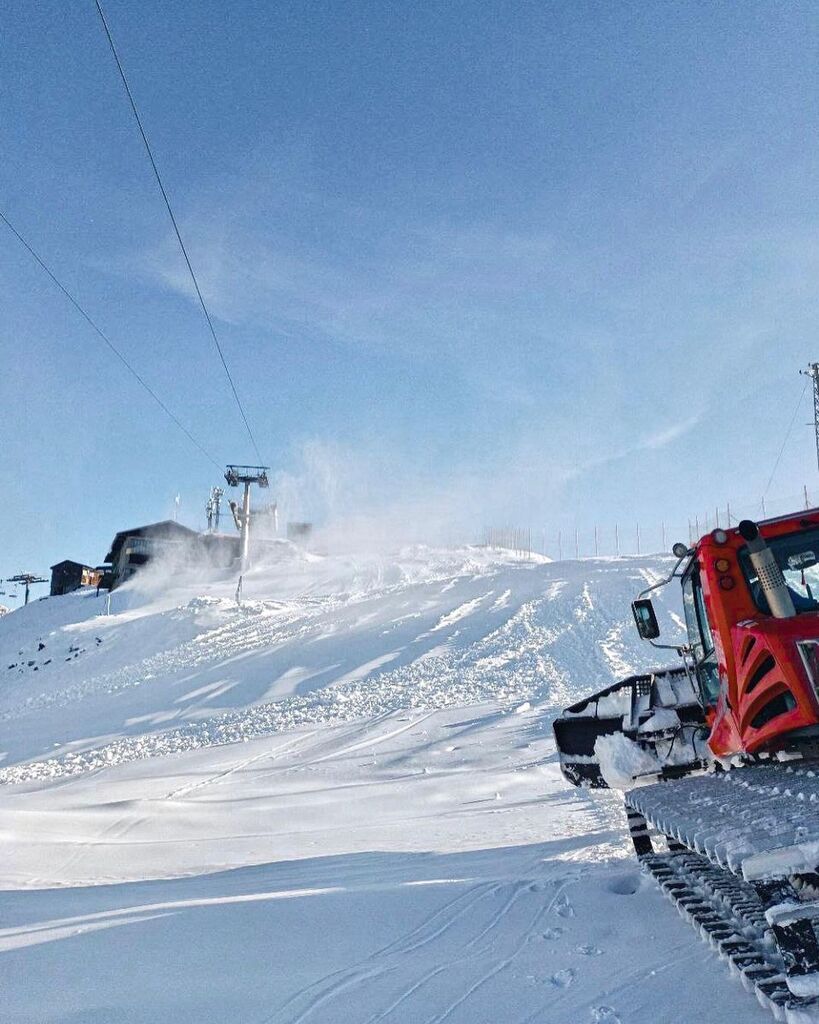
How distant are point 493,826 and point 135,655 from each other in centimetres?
2366

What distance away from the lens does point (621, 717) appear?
265 inches

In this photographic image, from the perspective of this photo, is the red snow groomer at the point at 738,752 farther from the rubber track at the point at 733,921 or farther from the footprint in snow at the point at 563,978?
the footprint in snow at the point at 563,978

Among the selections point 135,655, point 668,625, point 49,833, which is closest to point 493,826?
point 49,833

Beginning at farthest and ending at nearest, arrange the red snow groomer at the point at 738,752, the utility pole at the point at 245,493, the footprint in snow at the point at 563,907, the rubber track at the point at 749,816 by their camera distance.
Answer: the utility pole at the point at 245,493 → the footprint in snow at the point at 563,907 → the red snow groomer at the point at 738,752 → the rubber track at the point at 749,816

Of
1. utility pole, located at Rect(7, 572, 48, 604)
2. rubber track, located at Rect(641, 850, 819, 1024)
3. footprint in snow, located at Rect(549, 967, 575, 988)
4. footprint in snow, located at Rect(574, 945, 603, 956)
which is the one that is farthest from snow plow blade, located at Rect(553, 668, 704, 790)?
utility pole, located at Rect(7, 572, 48, 604)

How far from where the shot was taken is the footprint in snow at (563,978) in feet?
11.8

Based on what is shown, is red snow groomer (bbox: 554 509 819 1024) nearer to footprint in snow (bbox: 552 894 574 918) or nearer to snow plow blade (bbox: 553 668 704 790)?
snow plow blade (bbox: 553 668 704 790)

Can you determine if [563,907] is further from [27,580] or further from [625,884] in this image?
[27,580]

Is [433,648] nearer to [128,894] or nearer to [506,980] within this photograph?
[128,894]

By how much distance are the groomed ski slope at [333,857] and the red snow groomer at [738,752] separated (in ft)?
1.08

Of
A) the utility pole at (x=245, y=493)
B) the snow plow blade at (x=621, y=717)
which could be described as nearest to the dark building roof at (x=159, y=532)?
the utility pole at (x=245, y=493)

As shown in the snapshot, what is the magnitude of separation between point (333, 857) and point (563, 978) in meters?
3.22

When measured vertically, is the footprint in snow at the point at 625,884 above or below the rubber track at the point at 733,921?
below

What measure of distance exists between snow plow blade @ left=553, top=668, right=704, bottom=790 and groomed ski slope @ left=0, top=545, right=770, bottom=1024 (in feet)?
2.12
